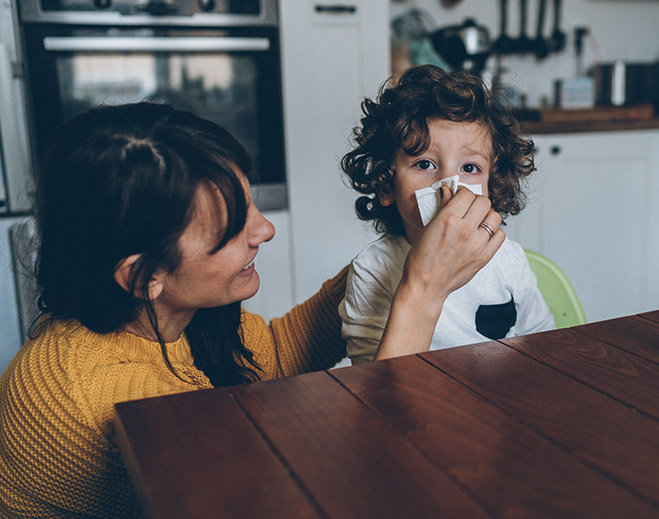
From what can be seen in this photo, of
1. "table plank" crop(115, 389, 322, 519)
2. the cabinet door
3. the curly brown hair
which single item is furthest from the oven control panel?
"table plank" crop(115, 389, 322, 519)

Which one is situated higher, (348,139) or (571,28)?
(571,28)

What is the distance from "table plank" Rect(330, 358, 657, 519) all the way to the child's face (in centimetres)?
55

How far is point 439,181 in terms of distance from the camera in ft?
3.74

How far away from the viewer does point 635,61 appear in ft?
12.5

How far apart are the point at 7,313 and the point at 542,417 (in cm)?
195

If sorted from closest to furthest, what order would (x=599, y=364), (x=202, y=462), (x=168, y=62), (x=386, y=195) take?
(x=202, y=462)
(x=599, y=364)
(x=386, y=195)
(x=168, y=62)

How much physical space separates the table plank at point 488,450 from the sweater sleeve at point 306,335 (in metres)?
0.62

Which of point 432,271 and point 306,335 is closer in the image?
point 432,271

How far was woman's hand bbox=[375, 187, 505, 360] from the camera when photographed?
97cm

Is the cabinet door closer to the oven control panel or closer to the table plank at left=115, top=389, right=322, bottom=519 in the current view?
the oven control panel

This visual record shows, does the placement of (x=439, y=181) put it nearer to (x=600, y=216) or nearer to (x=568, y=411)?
(x=568, y=411)

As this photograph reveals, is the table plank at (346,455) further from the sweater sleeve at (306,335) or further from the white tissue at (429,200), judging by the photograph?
the sweater sleeve at (306,335)

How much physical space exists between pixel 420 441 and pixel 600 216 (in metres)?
2.80

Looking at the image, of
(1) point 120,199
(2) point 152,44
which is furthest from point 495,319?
(2) point 152,44
